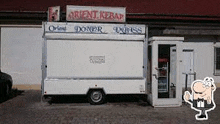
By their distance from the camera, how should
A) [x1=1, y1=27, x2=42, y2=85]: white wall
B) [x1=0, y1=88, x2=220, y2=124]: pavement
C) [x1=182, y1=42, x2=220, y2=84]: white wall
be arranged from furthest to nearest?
1. [x1=182, y1=42, x2=220, y2=84]: white wall
2. [x1=1, y1=27, x2=42, y2=85]: white wall
3. [x1=0, y1=88, x2=220, y2=124]: pavement

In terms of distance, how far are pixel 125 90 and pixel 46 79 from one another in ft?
9.16

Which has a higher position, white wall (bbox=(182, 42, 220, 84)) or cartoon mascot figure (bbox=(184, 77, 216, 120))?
white wall (bbox=(182, 42, 220, 84))

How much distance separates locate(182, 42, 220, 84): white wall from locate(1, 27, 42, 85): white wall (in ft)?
26.1

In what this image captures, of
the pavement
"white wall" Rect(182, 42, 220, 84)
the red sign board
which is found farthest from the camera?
"white wall" Rect(182, 42, 220, 84)

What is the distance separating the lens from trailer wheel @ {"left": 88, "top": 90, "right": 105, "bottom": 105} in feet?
29.7

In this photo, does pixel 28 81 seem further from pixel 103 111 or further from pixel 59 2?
pixel 103 111

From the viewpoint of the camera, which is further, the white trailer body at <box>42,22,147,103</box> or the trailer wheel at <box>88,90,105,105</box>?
the trailer wheel at <box>88,90,105,105</box>

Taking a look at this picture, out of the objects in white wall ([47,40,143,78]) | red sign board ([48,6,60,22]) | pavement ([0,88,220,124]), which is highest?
red sign board ([48,6,60,22])

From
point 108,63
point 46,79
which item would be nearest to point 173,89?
point 108,63

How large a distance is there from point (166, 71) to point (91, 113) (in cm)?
325

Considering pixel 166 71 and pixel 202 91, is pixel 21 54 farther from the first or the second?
pixel 202 91

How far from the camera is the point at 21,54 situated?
12.9 metres

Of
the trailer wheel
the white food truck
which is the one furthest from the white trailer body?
the trailer wheel

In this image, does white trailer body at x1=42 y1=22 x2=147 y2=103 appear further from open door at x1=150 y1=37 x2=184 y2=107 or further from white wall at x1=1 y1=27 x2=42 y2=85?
white wall at x1=1 y1=27 x2=42 y2=85
